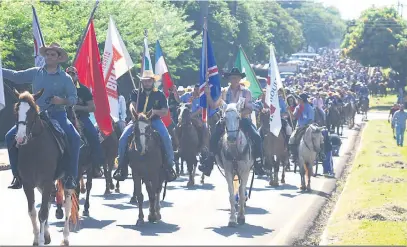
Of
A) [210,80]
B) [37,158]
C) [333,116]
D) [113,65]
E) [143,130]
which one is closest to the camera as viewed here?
[37,158]

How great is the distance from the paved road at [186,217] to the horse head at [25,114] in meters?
1.88

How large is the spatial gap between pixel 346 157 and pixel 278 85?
12.4 metres

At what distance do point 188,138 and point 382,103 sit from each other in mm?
69478

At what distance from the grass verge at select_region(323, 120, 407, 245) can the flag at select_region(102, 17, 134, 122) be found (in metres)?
5.18

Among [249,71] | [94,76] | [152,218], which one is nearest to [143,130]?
[152,218]

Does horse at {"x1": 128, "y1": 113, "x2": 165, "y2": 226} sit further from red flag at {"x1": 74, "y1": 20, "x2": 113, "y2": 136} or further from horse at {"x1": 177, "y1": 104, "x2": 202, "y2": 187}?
horse at {"x1": 177, "y1": 104, "x2": 202, "y2": 187}

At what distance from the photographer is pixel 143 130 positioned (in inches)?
640

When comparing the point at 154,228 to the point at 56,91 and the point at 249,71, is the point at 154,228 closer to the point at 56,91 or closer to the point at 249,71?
the point at 56,91

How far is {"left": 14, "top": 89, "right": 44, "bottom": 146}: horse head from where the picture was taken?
12.5 metres

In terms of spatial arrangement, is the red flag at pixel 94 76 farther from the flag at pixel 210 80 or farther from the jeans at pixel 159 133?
the flag at pixel 210 80

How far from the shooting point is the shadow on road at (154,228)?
15894 mm

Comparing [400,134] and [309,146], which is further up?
[309,146]

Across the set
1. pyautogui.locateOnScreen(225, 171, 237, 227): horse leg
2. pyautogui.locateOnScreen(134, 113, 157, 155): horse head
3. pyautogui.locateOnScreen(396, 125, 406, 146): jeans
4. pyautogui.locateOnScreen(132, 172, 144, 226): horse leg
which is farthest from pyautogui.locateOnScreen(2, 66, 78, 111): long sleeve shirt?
pyautogui.locateOnScreen(396, 125, 406, 146): jeans

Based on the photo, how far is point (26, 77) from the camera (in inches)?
551
